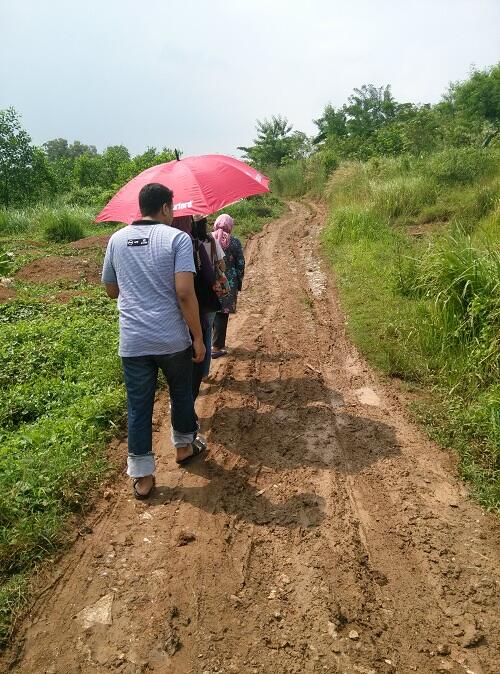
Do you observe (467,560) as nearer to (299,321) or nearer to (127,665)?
(127,665)

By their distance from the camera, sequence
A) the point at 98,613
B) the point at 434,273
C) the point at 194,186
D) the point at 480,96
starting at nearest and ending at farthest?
the point at 98,613, the point at 194,186, the point at 434,273, the point at 480,96

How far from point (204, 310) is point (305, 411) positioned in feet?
4.67

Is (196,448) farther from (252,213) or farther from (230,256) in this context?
(252,213)

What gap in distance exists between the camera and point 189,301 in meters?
3.21

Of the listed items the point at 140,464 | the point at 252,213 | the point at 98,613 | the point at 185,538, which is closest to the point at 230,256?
the point at 140,464

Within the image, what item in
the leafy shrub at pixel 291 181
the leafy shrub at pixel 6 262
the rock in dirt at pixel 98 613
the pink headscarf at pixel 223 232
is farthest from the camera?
the leafy shrub at pixel 291 181

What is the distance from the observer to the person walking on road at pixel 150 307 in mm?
3160

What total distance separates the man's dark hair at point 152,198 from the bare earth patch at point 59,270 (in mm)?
6888

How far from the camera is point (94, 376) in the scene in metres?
5.12

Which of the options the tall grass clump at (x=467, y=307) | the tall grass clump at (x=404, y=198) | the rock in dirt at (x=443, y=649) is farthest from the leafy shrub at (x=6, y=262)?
the rock in dirt at (x=443, y=649)

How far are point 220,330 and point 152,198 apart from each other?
290 cm

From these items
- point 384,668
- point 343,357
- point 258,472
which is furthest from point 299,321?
point 384,668

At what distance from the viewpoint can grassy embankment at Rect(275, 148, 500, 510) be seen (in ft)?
13.5

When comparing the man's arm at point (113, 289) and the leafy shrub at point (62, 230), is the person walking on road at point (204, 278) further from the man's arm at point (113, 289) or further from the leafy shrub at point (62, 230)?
the leafy shrub at point (62, 230)
